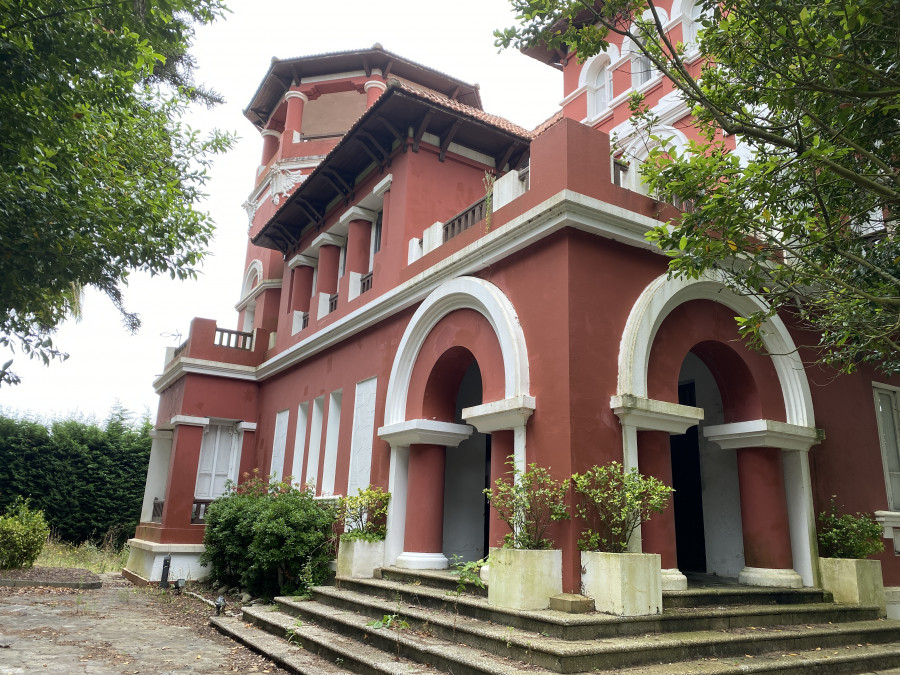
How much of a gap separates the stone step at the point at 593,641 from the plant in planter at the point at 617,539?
0.34 meters

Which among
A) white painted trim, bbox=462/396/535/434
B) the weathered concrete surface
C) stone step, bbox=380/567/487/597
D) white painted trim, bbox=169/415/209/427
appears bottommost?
the weathered concrete surface

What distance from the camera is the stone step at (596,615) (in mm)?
5441

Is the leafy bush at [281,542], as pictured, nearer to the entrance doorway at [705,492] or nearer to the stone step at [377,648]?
the stone step at [377,648]

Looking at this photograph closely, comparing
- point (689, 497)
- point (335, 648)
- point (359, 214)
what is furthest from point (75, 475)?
point (689, 497)

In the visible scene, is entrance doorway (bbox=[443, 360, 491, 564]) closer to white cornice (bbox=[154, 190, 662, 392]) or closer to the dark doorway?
white cornice (bbox=[154, 190, 662, 392])

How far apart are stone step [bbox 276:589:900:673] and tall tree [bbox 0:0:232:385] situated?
5.09 m

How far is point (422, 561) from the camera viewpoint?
27.8ft

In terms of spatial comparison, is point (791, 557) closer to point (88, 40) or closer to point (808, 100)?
point (808, 100)

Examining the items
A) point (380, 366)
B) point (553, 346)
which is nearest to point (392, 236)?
point (380, 366)

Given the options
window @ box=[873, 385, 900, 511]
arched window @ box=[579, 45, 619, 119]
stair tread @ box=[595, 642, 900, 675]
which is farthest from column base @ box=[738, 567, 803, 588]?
arched window @ box=[579, 45, 619, 119]

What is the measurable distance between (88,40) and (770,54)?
233 inches

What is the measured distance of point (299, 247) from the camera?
15.1 meters

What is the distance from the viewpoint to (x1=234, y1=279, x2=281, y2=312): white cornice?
55.9 ft

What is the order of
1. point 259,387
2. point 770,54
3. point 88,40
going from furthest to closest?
1. point 259,387
2. point 88,40
3. point 770,54
